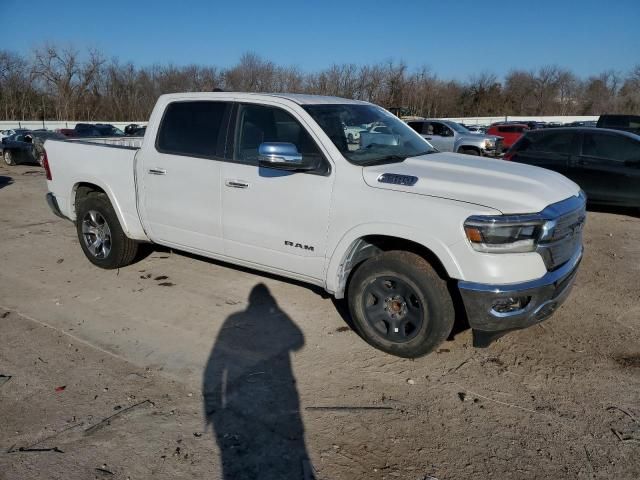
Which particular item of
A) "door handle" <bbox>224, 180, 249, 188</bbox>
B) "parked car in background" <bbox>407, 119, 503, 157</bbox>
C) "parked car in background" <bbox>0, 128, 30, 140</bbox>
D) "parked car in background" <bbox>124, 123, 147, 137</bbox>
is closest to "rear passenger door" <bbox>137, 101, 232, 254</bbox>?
"door handle" <bbox>224, 180, 249, 188</bbox>

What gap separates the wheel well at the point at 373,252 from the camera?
3.74 meters

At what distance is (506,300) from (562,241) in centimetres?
64

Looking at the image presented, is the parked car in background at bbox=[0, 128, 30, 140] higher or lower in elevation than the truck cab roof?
lower

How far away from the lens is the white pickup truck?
336cm

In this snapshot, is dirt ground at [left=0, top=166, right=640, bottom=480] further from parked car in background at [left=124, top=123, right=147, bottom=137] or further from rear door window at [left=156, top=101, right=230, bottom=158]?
parked car in background at [left=124, top=123, right=147, bottom=137]

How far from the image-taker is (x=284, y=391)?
3410 millimetres

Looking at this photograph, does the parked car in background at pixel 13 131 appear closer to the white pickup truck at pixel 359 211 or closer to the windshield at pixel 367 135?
the white pickup truck at pixel 359 211

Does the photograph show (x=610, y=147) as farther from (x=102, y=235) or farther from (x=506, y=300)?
(x=102, y=235)

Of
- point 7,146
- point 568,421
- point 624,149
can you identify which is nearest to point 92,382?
point 568,421

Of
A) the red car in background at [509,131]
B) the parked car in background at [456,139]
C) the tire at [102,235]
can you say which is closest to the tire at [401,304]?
the tire at [102,235]

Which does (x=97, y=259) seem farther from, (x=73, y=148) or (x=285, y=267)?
(x=285, y=267)

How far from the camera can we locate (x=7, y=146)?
1995cm

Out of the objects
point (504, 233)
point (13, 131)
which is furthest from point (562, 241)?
point (13, 131)

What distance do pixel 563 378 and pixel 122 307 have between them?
3.91 m
